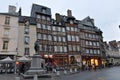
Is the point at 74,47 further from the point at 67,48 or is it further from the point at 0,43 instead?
the point at 0,43

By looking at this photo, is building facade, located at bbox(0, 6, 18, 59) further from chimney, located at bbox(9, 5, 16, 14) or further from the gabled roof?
the gabled roof

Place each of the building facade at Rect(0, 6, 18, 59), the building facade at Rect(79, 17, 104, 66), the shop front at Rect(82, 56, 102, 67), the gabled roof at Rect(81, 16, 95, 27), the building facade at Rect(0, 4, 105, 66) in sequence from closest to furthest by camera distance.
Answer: the building facade at Rect(0, 6, 18, 59) < the building facade at Rect(0, 4, 105, 66) < the shop front at Rect(82, 56, 102, 67) < the building facade at Rect(79, 17, 104, 66) < the gabled roof at Rect(81, 16, 95, 27)

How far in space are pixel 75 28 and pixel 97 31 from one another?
1074 cm

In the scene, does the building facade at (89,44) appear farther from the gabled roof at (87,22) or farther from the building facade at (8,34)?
the building facade at (8,34)

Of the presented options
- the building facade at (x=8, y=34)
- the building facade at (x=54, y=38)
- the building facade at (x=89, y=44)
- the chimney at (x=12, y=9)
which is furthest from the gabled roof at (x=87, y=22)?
the building facade at (x=8, y=34)

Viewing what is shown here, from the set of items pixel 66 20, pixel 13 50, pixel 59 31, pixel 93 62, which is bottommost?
pixel 93 62

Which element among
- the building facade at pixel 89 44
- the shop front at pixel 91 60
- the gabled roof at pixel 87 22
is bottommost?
the shop front at pixel 91 60

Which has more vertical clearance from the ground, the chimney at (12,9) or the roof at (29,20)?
the chimney at (12,9)

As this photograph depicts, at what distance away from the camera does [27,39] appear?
3259 centimetres

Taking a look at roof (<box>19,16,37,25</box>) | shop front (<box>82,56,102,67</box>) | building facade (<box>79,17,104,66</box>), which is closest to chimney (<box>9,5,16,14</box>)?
roof (<box>19,16,37,25</box>)

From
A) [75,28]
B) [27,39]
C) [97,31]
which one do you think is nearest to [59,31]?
[75,28]

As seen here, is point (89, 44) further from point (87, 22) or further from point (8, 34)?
point (8, 34)

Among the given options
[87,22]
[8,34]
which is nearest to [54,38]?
[8,34]

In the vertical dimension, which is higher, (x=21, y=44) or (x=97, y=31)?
(x=97, y=31)
